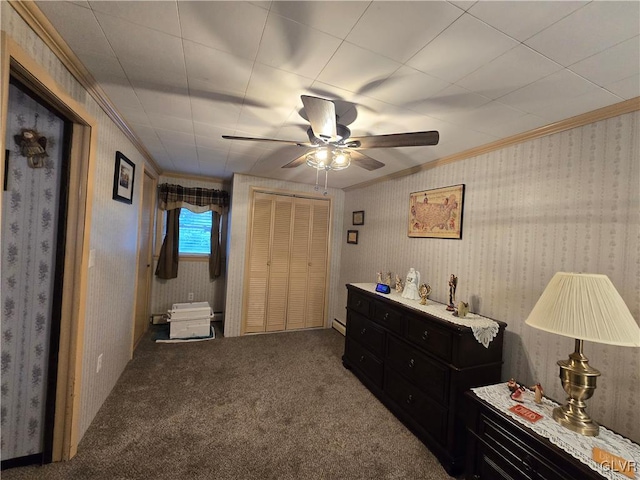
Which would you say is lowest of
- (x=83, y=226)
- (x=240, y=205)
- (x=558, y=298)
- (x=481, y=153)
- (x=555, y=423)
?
(x=555, y=423)

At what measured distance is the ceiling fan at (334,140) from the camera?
135 cm

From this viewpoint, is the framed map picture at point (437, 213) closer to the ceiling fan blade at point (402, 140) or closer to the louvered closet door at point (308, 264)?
the ceiling fan blade at point (402, 140)

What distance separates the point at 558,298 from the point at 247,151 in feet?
8.79

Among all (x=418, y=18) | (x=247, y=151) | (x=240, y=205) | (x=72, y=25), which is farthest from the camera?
(x=240, y=205)

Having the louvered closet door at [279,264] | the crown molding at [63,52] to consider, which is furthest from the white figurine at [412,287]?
the crown molding at [63,52]

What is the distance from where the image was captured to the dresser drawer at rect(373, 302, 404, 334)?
2.31 m

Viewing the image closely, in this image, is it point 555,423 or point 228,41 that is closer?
point 228,41

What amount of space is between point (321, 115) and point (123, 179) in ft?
6.23

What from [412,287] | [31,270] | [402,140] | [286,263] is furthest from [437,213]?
[31,270]

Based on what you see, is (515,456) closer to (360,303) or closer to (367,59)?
(360,303)

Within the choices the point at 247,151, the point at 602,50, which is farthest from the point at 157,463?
the point at 602,50

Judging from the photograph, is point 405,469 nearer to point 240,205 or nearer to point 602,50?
point 602,50

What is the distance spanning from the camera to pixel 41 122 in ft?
4.99

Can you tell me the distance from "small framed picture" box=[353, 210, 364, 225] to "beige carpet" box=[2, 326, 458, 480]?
6.50 feet
